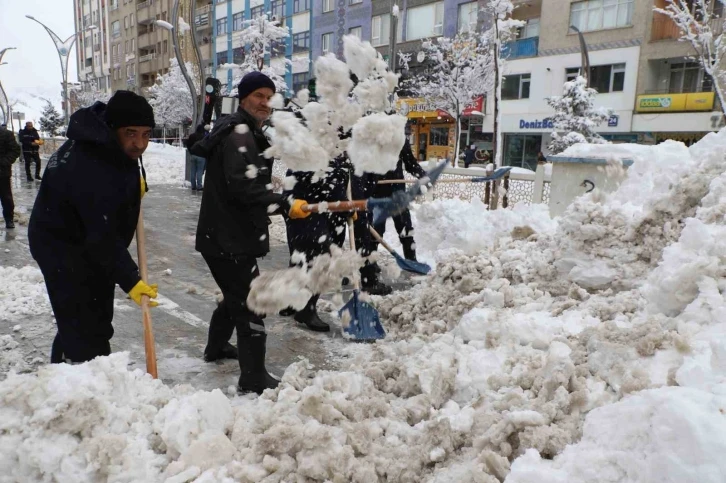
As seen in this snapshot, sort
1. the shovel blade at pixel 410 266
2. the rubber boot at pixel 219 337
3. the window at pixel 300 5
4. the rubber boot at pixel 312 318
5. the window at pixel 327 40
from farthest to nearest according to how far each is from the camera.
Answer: the window at pixel 300 5
the window at pixel 327 40
the shovel blade at pixel 410 266
the rubber boot at pixel 312 318
the rubber boot at pixel 219 337

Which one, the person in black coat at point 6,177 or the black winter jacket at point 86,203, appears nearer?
the black winter jacket at point 86,203

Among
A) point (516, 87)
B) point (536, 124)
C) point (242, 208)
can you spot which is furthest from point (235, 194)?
point (516, 87)

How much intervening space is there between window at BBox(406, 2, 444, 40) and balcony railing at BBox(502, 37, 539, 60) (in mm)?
4230

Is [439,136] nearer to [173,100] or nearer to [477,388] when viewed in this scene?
[173,100]

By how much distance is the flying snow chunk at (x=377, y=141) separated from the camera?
3407 mm

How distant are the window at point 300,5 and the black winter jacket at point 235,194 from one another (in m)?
38.1

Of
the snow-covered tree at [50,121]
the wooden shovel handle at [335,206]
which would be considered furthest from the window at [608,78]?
the snow-covered tree at [50,121]

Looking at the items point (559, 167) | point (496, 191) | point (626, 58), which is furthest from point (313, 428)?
point (626, 58)

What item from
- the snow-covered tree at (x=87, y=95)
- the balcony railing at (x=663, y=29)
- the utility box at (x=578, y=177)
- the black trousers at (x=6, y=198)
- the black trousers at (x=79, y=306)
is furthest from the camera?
the snow-covered tree at (x=87, y=95)

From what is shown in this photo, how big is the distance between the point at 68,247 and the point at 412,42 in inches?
1193

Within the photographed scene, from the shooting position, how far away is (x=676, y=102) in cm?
2173

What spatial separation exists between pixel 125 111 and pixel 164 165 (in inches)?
863

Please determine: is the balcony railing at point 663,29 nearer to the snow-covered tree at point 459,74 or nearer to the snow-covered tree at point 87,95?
the snow-covered tree at point 459,74

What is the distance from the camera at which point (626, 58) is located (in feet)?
76.6
